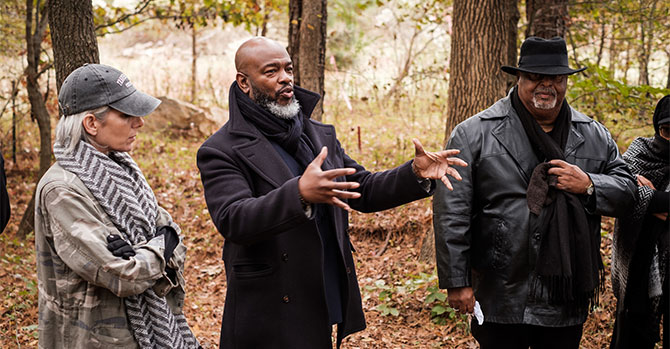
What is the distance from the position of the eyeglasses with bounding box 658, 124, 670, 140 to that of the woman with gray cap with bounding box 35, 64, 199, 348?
339 centimetres

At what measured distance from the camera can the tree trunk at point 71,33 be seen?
214 inches

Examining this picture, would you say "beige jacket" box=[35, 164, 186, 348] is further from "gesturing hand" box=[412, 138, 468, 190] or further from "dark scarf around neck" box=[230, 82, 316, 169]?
"gesturing hand" box=[412, 138, 468, 190]

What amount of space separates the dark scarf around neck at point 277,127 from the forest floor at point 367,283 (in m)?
3.08

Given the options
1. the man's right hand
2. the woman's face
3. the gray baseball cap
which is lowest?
the man's right hand

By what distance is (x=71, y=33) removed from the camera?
5465 millimetres

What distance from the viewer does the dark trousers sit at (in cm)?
361

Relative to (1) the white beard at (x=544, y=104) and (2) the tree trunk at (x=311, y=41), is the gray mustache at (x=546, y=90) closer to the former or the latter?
(1) the white beard at (x=544, y=104)

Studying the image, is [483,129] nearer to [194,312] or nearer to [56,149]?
[56,149]

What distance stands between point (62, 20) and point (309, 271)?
155 inches

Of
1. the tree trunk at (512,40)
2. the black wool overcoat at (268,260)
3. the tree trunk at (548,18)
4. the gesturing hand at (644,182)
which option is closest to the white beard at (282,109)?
the black wool overcoat at (268,260)

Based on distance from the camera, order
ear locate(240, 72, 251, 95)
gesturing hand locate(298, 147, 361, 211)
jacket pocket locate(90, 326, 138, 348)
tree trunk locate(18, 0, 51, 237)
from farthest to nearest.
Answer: tree trunk locate(18, 0, 51, 237) → ear locate(240, 72, 251, 95) → jacket pocket locate(90, 326, 138, 348) → gesturing hand locate(298, 147, 361, 211)

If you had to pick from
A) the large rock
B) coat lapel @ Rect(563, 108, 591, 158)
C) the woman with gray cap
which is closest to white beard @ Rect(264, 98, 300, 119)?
the woman with gray cap

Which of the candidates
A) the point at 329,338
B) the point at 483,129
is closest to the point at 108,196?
the point at 329,338

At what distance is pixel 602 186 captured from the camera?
3.47 m
